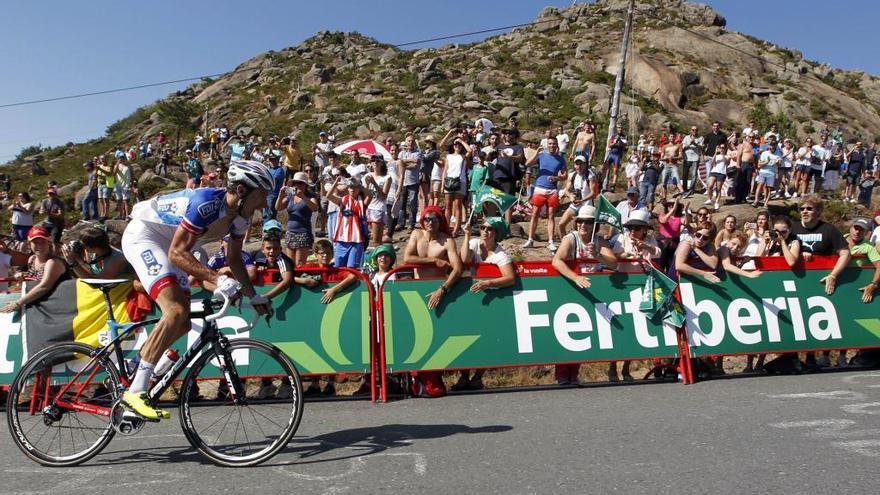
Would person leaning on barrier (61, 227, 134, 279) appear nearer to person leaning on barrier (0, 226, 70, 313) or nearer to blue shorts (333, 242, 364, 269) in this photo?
person leaning on barrier (0, 226, 70, 313)

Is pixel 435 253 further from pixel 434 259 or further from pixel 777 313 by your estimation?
pixel 777 313

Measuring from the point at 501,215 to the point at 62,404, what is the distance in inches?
294

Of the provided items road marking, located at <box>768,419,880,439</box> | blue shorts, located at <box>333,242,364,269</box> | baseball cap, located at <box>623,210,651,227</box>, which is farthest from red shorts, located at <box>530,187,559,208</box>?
road marking, located at <box>768,419,880,439</box>

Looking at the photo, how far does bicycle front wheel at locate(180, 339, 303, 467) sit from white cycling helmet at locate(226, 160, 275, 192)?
1082 mm

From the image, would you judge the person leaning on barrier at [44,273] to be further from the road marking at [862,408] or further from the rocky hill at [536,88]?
the rocky hill at [536,88]

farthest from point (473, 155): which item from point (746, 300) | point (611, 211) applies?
point (746, 300)

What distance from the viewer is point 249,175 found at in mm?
4547

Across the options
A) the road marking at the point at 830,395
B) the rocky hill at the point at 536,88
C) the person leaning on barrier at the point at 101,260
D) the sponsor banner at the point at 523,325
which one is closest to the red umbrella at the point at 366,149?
the person leaning on barrier at the point at 101,260

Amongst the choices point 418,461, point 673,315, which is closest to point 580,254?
point 673,315

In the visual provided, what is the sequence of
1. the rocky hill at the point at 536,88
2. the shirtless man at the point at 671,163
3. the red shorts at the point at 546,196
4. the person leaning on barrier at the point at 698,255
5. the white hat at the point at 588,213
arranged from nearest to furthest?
the person leaning on barrier at the point at 698,255, the white hat at the point at 588,213, the red shorts at the point at 546,196, the shirtless man at the point at 671,163, the rocky hill at the point at 536,88

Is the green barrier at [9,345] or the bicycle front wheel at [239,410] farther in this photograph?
the green barrier at [9,345]

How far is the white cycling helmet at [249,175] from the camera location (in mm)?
4543

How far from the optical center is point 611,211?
8391 millimetres

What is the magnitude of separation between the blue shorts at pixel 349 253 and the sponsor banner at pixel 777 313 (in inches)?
204
